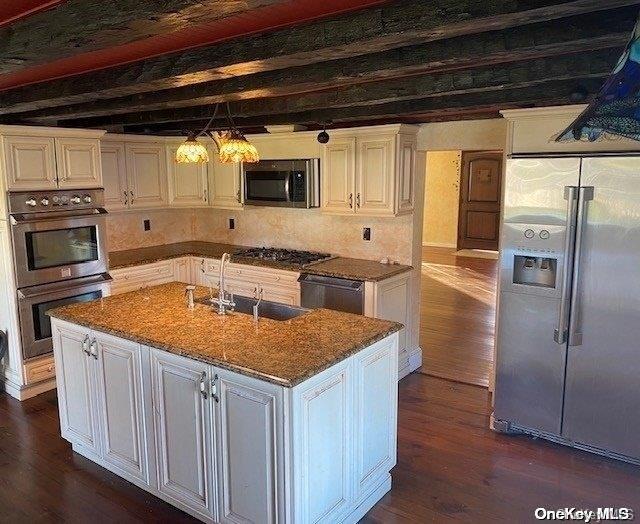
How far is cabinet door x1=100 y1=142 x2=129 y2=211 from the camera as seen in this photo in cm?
510

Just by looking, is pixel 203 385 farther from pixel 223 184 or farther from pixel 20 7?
pixel 223 184

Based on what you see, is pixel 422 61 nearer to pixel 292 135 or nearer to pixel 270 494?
pixel 270 494

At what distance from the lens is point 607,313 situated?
10.7ft

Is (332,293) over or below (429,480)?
over

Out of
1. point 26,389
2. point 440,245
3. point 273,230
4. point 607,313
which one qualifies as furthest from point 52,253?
point 440,245

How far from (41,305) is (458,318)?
15.1 feet

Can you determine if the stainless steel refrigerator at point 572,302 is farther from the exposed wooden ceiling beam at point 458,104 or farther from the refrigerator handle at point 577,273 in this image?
the exposed wooden ceiling beam at point 458,104

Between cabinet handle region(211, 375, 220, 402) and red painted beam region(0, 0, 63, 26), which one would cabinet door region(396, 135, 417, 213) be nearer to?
cabinet handle region(211, 375, 220, 402)

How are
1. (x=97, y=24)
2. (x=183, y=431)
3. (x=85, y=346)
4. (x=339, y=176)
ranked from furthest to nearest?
1. (x=339, y=176)
2. (x=85, y=346)
3. (x=183, y=431)
4. (x=97, y=24)

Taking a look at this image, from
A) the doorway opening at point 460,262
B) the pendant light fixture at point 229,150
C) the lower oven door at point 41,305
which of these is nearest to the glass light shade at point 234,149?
the pendant light fixture at point 229,150

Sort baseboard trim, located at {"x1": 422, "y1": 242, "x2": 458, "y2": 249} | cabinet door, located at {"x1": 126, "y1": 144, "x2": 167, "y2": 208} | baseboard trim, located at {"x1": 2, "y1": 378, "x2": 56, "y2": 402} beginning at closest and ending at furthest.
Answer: baseboard trim, located at {"x1": 2, "y1": 378, "x2": 56, "y2": 402} < cabinet door, located at {"x1": 126, "y1": 144, "x2": 167, "y2": 208} < baseboard trim, located at {"x1": 422, "y1": 242, "x2": 458, "y2": 249}

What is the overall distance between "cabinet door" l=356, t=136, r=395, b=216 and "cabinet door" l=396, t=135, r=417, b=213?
0.06 meters

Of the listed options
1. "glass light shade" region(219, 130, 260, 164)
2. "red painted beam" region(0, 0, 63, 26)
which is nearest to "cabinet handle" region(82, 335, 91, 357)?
"glass light shade" region(219, 130, 260, 164)

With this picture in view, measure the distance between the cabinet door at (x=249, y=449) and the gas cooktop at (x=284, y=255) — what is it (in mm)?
2398
